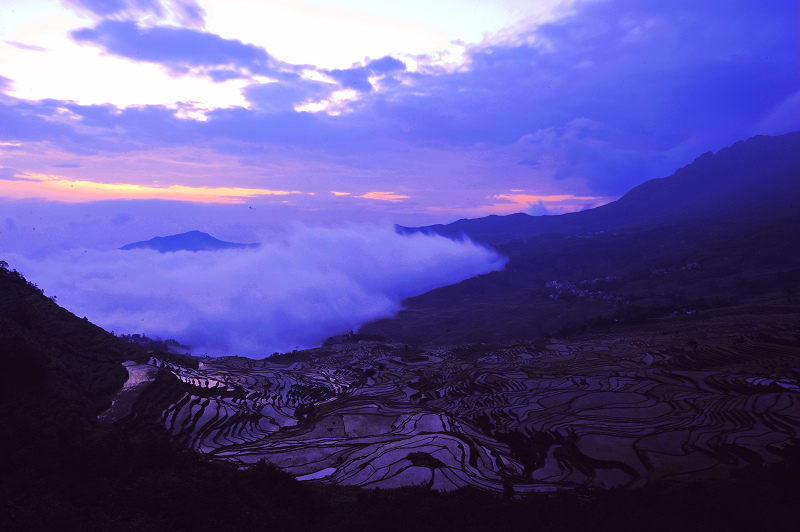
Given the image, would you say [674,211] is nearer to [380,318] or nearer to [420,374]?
[380,318]

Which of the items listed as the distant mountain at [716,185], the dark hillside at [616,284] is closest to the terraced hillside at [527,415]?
the dark hillside at [616,284]

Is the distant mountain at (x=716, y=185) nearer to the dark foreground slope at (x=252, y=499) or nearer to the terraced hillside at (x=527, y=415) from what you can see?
the terraced hillside at (x=527, y=415)

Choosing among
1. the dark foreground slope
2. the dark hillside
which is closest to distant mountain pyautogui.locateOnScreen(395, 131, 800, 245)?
the dark hillside

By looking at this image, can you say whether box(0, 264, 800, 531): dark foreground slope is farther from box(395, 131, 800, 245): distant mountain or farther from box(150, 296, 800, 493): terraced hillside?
box(395, 131, 800, 245): distant mountain

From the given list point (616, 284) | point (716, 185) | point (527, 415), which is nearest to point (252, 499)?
point (527, 415)

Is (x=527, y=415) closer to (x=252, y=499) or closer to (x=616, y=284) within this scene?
(x=252, y=499)

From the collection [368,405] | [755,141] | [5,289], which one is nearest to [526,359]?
[368,405]
